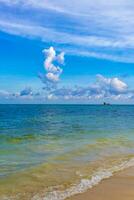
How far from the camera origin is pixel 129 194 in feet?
39.3

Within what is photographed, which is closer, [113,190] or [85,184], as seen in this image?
[113,190]

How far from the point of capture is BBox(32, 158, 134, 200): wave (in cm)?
1169

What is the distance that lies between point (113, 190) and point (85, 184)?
1.26 meters

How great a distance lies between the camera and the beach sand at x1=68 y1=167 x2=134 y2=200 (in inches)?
457

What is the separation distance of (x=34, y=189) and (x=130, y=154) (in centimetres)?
968

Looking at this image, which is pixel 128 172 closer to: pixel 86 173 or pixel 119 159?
pixel 86 173

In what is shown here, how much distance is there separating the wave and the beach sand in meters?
0.26

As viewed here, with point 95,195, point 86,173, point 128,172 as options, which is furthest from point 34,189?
point 128,172

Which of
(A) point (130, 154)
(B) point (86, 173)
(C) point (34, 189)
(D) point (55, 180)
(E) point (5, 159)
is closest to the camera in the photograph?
(C) point (34, 189)

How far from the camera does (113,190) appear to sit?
12.5 m

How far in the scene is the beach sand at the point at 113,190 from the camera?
1160cm

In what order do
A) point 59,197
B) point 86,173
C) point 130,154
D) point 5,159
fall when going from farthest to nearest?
point 130,154 → point 5,159 → point 86,173 → point 59,197

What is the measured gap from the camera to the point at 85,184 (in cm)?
1328

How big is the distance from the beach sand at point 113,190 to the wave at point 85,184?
26cm
